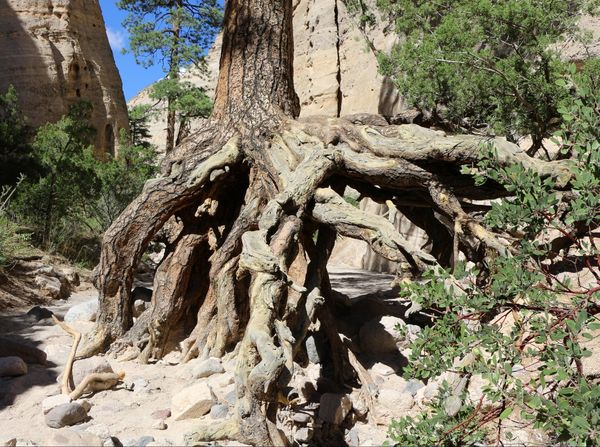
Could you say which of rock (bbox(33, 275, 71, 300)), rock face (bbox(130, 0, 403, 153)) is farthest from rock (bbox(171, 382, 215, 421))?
rock face (bbox(130, 0, 403, 153))

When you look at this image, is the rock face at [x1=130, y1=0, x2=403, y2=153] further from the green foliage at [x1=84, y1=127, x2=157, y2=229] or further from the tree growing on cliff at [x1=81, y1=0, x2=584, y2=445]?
the tree growing on cliff at [x1=81, y1=0, x2=584, y2=445]

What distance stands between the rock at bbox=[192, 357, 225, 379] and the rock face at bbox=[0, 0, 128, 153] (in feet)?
56.2

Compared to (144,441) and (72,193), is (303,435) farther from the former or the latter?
(72,193)

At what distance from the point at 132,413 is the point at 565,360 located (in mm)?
2835

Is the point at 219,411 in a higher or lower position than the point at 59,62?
lower

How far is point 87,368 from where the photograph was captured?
4.44 meters

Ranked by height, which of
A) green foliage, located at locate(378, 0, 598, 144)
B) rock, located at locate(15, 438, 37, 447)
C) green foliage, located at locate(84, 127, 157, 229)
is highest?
green foliage, located at locate(378, 0, 598, 144)

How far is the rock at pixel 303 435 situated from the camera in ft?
13.1

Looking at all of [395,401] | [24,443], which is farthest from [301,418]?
[24,443]

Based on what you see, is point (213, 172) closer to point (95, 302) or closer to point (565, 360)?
point (95, 302)

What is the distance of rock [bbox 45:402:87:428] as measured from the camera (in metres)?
3.68

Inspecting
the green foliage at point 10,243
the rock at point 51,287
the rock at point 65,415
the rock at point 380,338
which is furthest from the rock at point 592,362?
the green foliage at point 10,243

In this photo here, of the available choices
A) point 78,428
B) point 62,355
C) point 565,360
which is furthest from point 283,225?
point 565,360

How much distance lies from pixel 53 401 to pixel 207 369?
120 centimetres
